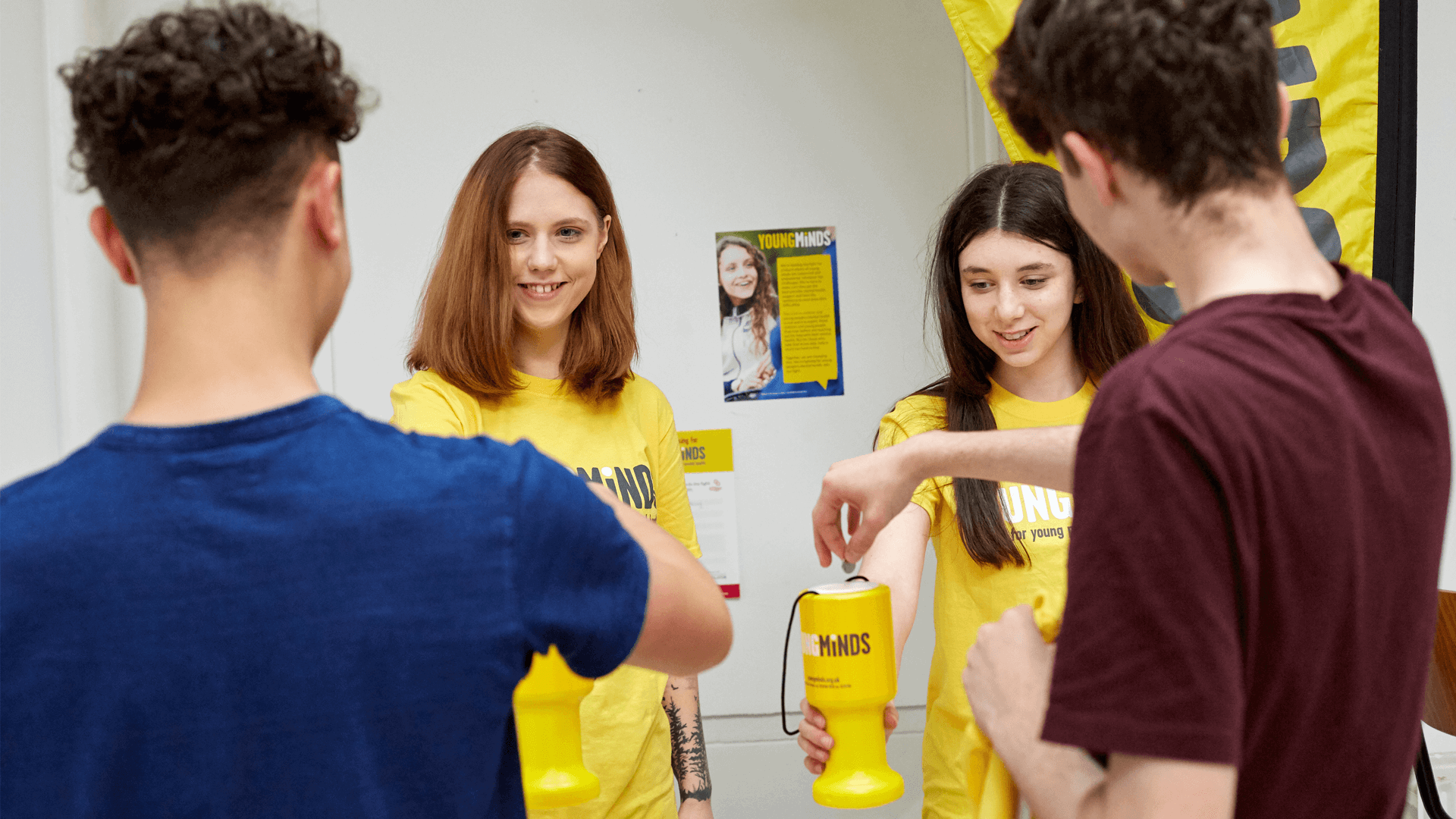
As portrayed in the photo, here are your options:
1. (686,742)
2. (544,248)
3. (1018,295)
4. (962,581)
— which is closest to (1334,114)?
(1018,295)

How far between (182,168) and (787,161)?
6.50 ft

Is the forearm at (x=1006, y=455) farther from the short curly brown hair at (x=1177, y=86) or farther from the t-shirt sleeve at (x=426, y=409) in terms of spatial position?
the t-shirt sleeve at (x=426, y=409)

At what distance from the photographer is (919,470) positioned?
121 cm

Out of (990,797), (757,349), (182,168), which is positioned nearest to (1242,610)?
(990,797)

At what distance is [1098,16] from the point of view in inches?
27.7

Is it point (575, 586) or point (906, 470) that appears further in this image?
point (906, 470)

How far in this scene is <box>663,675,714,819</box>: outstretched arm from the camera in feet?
5.52

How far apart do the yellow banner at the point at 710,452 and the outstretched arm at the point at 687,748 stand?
913 millimetres

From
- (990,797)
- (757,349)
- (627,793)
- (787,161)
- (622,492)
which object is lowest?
(627,793)

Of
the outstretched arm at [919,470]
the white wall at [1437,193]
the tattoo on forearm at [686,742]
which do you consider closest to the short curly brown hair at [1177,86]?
the outstretched arm at [919,470]

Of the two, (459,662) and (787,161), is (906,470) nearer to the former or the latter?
(459,662)

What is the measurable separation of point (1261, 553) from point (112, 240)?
0.82m

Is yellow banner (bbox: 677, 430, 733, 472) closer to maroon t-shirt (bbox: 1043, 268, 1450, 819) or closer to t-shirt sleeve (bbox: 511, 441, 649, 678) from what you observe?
t-shirt sleeve (bbox: 511, 441, 649, 678)

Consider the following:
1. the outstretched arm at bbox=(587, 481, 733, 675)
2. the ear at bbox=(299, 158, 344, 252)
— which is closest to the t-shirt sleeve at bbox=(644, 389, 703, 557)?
the outstretched arm at bbox=(587, 481, 733, 675)
